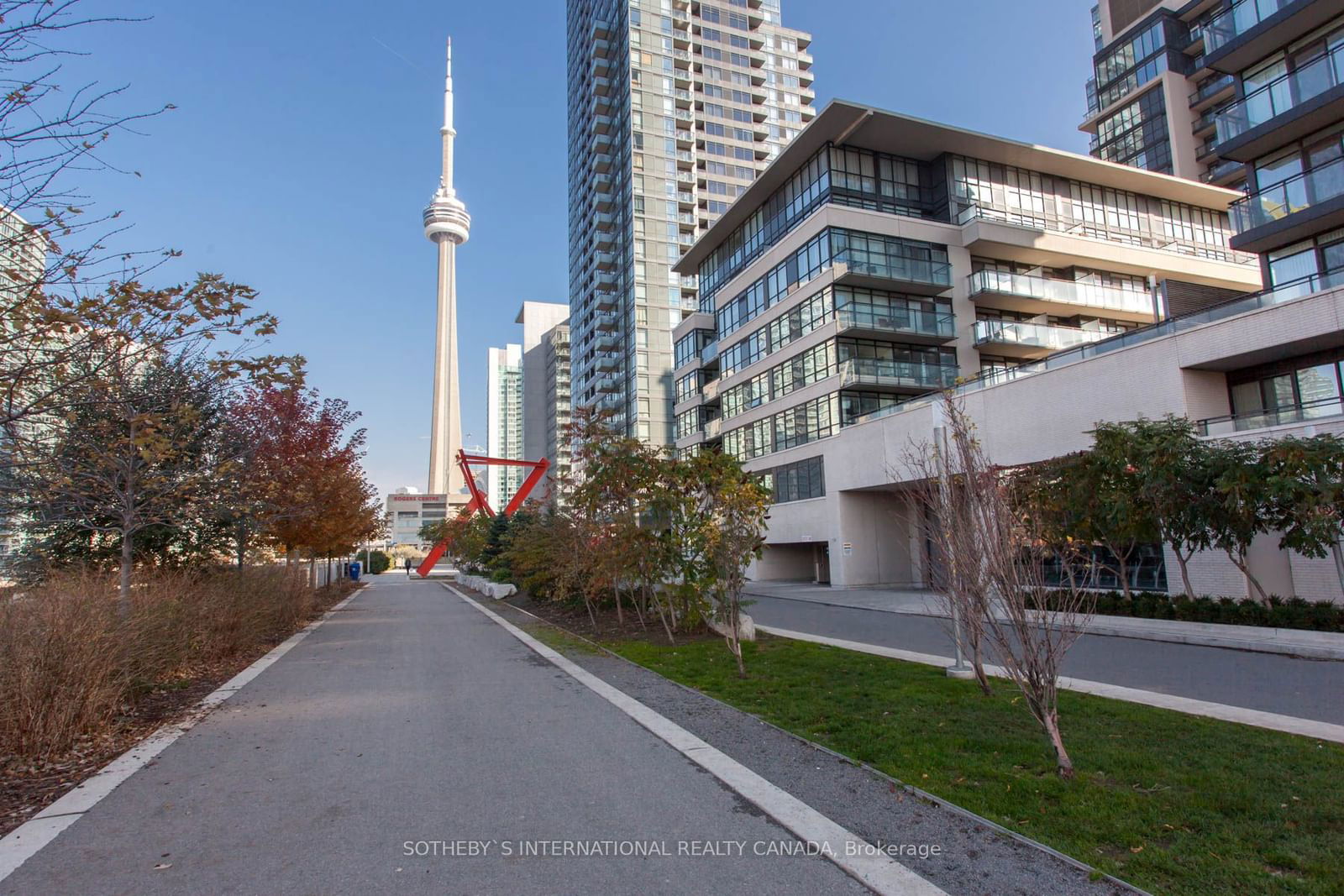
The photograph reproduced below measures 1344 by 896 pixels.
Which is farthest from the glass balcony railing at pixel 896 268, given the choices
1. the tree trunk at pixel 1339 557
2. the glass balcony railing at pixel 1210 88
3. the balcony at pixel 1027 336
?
the glass balcony railing at pixel 1210 88

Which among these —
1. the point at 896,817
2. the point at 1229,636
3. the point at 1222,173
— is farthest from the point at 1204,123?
the point at 896,817

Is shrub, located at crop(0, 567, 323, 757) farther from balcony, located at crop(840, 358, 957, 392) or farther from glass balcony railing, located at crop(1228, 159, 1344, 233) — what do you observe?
balcony, located at crop(840, 358, 957, 392)

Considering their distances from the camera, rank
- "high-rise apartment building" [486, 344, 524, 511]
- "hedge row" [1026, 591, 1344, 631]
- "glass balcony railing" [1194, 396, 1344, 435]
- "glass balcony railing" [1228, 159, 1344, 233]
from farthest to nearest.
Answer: "high-rise apartment building" [486, 344, 524, 511] → "glass balcony railing" [1228, 159, 1344, 233] → "glass balcony railing" [1194, 396, 1344, 435] → "hedge row" [1026, 591, 1344, 631]

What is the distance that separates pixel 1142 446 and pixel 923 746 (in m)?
11.6

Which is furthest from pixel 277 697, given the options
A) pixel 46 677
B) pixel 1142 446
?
pixel 1142 446

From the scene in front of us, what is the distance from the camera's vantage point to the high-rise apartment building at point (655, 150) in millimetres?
70188

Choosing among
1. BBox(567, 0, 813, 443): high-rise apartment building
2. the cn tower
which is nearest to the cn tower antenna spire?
the cn tower

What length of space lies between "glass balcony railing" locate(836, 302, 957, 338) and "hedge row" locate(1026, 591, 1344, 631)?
18.5 metres

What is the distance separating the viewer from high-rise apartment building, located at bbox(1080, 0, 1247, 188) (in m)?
46.9

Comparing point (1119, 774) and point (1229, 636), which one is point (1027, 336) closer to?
point (1229, 636)

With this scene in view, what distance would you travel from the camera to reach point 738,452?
139 feet

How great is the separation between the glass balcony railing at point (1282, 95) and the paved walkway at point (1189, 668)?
15.4 m

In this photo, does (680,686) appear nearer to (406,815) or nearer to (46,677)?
(406,815)

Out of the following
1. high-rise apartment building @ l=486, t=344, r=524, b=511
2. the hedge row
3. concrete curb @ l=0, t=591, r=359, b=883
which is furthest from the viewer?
high-rise apartment building @ l=486, t=344, r=524, b=511
